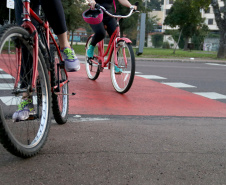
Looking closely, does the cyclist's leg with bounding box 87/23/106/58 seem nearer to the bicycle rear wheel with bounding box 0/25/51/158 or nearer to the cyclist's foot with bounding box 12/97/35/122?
the bicycle rear wheel with bounding box 0/25/51/158

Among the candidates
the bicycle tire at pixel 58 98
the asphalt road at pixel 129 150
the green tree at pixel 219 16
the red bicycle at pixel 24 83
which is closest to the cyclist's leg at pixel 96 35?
the asphalt road at pixel 129 150

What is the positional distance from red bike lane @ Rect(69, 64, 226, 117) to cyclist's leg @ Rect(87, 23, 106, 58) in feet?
2.05

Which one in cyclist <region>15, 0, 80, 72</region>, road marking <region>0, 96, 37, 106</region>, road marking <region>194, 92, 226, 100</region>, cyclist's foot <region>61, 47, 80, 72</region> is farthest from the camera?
road marking <region>194, 92, 226, 100</region>

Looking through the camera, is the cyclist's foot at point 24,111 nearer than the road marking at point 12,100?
No

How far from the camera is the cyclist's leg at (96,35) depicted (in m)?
6.43

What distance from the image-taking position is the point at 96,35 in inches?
262

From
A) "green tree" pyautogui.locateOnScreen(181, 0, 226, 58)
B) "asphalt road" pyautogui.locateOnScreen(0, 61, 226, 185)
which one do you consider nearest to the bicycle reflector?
"asphalt road" pyautogui.locateOnScreen(0, 61, 226, 185)

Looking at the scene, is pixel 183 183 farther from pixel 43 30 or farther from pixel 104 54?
pixel 104 54

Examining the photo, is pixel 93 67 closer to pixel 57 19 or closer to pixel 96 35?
pixel 96 35

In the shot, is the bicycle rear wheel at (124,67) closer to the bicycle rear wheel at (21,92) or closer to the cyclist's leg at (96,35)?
the cyclist's leg at (96,35)

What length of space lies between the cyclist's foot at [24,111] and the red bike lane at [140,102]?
1723 mm

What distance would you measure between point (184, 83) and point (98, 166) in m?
6.33

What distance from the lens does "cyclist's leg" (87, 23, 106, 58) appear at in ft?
21.1

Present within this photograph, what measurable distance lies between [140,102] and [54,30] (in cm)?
263
